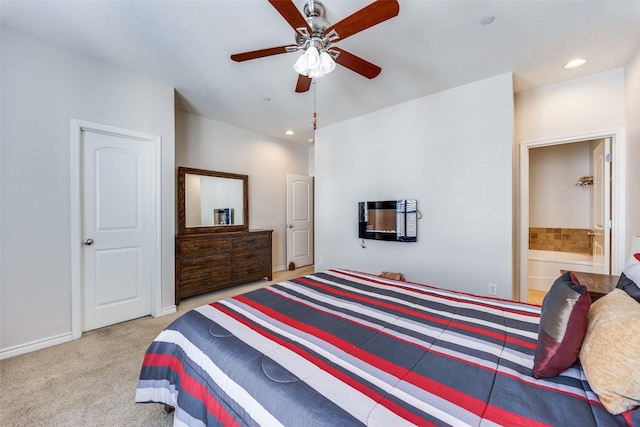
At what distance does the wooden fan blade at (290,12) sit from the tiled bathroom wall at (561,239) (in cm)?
505

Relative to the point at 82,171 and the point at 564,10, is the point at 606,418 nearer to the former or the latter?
the point at 564,10

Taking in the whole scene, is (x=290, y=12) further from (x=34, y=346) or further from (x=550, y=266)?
(x=550, y=266)

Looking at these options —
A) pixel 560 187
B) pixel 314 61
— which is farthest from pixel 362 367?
pixel 560 187

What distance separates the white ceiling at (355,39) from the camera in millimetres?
1874

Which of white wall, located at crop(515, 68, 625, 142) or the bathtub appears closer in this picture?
white wall, located at crop(515, 68, 625, 142)

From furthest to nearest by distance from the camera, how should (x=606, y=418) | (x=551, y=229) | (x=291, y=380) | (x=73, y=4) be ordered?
(x=551, y=229) → (x=73, y=4) → (x=291, y=380) → (x=606, y=418)

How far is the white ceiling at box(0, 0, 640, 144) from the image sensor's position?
187 centimetres

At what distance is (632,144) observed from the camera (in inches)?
93.3

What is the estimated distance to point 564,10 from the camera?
1.87 m

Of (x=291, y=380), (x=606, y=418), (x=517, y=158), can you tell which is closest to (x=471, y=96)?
(x=517, y=158)

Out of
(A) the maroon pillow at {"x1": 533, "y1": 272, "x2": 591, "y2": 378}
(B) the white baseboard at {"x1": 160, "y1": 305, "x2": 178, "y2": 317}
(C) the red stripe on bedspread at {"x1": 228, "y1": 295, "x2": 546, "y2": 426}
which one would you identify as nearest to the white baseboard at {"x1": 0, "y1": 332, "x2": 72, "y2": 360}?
(B) the white baseboard at {"x1": 160, "y1": 305, "x2": 178, "y2": 317}

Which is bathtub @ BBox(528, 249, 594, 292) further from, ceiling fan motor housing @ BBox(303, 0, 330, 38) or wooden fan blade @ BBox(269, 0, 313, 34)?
wooden fan blade @ BBox(269, 0, 313, 34)

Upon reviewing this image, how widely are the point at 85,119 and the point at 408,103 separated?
3.61 meters

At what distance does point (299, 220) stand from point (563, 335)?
4.68 m
